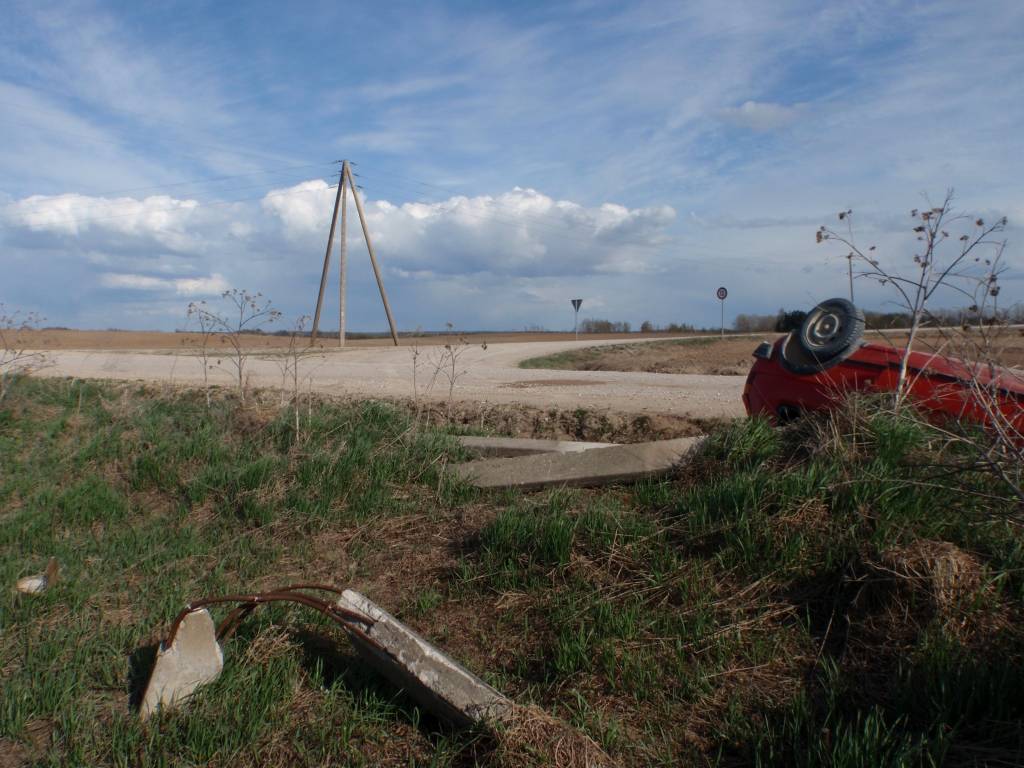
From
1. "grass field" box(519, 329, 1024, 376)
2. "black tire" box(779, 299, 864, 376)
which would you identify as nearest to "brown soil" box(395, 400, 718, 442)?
"black tire" box(779, 299, 864, 376)

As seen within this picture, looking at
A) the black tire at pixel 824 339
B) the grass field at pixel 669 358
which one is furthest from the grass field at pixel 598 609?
the grass field at pixel 669 358

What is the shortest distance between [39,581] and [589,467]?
335 centimetres

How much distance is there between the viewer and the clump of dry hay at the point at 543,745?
303 cm

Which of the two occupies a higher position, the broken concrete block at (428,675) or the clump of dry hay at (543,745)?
the broken concrete block at (428,675)

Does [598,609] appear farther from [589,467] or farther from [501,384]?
[501,384]

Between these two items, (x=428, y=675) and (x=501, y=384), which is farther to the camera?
Answer: (x=501, y=384)

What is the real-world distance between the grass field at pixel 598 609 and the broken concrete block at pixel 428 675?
0.35 ft

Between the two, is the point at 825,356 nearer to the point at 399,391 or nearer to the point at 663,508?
the point at 663,508

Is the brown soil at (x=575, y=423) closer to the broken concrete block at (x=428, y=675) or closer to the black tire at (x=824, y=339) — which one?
the black tire at (x=824, y=339)

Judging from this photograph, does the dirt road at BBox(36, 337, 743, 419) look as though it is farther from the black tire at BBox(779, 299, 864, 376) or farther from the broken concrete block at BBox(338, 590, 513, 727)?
the broken concrete block at BBox(338, 590, 513, 727)

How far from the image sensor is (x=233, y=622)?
3.99 metres

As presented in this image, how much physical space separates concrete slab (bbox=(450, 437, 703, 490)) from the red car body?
0.68 metres

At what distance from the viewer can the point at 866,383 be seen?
5.23m

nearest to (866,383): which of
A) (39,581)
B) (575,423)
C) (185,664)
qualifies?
(575,423)
